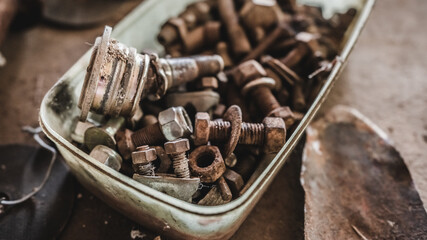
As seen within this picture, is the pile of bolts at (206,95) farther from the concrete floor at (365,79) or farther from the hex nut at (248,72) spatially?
the concrete floor at (365,79)

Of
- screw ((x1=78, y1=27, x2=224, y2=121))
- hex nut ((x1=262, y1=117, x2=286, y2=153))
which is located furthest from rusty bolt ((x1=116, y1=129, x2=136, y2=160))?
hex nut ((x1=262, y1=117, x2=286, y2=153))

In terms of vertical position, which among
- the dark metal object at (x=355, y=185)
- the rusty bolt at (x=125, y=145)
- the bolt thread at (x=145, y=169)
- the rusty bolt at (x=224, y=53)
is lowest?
the dark metal object at (x=355, y=185)

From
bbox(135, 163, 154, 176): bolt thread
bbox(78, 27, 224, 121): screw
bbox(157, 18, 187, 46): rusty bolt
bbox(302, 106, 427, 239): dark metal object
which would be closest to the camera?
bbox(78, 27, 224, 121): screw

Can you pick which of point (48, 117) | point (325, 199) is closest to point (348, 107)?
point (325, 199)

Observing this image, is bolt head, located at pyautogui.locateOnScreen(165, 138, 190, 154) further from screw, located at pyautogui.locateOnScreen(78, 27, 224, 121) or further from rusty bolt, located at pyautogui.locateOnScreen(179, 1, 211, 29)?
rusty bolt, located at pyautogui.locateOnScreen(179, 1, 211, 29)

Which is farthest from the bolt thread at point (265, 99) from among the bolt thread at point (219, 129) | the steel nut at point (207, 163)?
the steel nut at point (207, 163)
